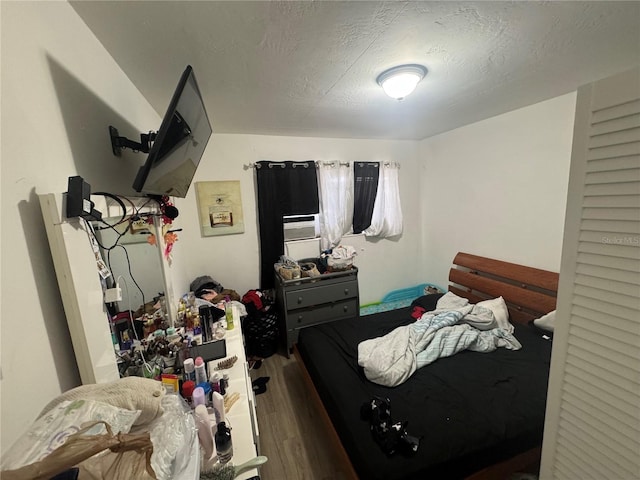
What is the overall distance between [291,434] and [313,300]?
1.20m

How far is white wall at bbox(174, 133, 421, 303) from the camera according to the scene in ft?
9.04

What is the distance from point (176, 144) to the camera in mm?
1056

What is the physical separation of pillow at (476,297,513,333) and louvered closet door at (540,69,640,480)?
68.5 inches

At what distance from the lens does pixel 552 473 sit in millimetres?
692

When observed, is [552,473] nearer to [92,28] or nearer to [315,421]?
[315,421]

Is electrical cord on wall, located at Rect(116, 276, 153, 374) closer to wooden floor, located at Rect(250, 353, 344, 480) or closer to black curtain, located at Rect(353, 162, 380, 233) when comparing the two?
wooden floor, located at Rect(250, 353, 344, 480)

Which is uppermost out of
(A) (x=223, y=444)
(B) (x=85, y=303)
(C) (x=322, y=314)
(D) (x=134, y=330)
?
(B) (x=85, y=303)

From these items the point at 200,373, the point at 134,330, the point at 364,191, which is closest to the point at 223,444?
the point at 200,373

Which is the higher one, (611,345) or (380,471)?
(611,345)

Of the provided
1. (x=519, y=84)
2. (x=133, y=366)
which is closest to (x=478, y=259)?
(x=519, y=84)

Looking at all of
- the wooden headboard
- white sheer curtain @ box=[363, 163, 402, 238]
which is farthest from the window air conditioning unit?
the wooden headboard

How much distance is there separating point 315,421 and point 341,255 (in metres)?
1.64

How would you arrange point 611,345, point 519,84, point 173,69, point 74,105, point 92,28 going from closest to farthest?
point 611,345
point 74,105
point 92,28
point 173,69
point 519,84

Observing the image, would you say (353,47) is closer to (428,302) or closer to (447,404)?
(447,404)
